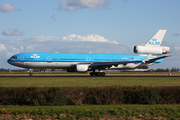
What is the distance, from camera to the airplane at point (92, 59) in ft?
167

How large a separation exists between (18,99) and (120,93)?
7.65 meters

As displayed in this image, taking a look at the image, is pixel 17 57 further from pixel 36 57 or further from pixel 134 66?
pixel 134 66

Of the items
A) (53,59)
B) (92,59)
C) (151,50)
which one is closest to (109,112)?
(53,59)

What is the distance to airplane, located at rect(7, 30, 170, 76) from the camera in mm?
50781

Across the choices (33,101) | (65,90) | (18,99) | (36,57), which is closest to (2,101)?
(18,99)

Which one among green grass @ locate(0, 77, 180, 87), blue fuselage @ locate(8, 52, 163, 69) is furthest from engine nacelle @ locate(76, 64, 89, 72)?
green grass @ locate(0, 77, 180, 87)

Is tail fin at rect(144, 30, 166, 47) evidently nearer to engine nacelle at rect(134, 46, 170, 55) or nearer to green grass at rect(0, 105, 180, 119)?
engine nacelle at rect(134, 46, 170, 55)

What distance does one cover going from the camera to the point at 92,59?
2130 inches

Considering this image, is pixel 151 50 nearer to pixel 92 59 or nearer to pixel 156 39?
pixel 156 39

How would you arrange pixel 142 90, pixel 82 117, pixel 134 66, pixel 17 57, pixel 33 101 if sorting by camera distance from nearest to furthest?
pixel 82 117 → pixel 33 101 → pixel 142 90 → pixel 17 57 → pixel 134 66

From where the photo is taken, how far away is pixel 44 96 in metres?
16.5

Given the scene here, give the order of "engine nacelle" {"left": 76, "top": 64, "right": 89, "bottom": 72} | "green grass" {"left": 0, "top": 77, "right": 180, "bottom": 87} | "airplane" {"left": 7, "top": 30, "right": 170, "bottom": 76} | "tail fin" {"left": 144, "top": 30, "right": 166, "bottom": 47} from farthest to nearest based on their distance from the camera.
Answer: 1. "tail fin" {"left": 144, "top": 30, "right": 166, "bottom": 47}
2. "engine nacelle" {"left": 76, "top": 64, "right": 89, "bottom": 72}
3. "airplane" {"left": 7, "top": 30, "right": 170, "bottom": 76}
4. "green grass" {"left": 0, "top": 77, "right": 180, "bottom": 87}

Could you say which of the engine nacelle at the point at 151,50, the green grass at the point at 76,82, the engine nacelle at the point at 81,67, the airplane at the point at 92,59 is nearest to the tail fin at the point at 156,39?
the airplane at the point at 92,59

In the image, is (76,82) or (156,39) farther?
(156,39)
